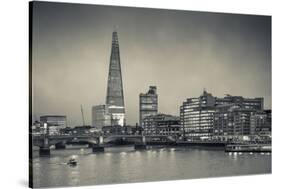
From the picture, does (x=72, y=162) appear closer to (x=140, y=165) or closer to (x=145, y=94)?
(x=140, y=165)

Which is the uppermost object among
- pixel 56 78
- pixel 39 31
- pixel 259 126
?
pixel 39 31

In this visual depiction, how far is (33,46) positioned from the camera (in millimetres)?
8930

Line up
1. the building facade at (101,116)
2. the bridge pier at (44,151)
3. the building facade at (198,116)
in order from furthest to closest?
1. the building facade at (198,116)
2. the building facade at (101,116)
3. the bridge pier at (44,151)

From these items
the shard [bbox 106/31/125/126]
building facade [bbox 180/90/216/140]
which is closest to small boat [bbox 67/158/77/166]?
the shard [bbox 106/31/125/126]

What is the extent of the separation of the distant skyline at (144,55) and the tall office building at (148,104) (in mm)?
75

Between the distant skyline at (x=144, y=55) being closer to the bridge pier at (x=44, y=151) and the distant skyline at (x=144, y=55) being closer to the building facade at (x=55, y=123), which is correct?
the building facade at (x=55, y=123)

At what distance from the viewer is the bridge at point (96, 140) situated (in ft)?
30.0

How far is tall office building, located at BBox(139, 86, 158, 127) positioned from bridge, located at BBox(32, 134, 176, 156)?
10.5 inches

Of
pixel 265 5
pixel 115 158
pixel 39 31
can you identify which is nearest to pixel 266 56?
pixel 265 5

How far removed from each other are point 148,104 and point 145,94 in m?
0.15

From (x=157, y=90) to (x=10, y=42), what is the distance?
2246 mm

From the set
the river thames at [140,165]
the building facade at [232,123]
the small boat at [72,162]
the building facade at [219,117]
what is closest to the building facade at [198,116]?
the building facade at [219,117]

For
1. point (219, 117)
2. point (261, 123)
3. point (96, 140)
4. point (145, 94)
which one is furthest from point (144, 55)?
point (261, 123)

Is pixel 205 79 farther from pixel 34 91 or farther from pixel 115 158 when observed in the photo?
pixel 34 91
